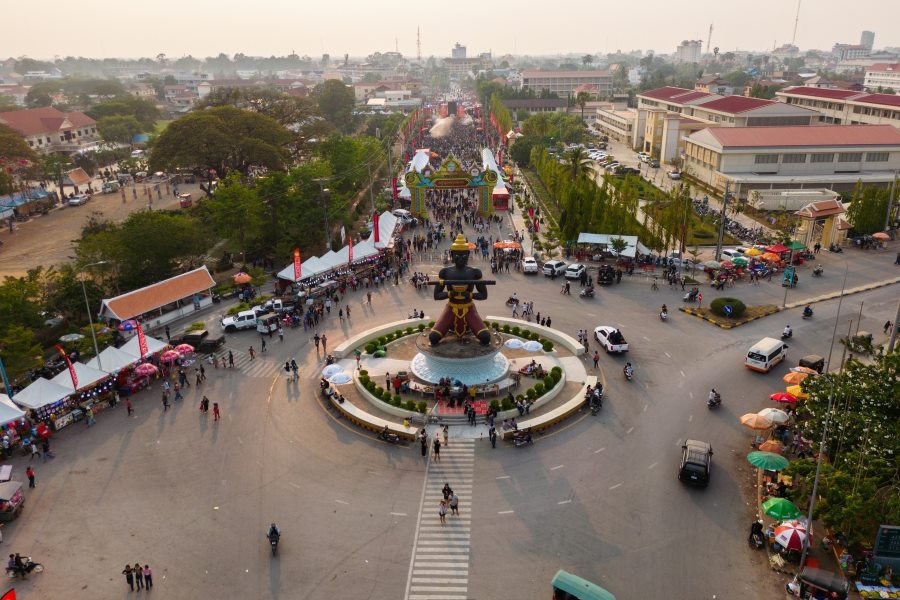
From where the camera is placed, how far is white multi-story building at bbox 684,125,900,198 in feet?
242

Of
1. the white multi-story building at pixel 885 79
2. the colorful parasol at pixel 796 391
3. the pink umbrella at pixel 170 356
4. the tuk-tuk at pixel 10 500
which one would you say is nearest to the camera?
the tuk-tuk at pixel 10 500

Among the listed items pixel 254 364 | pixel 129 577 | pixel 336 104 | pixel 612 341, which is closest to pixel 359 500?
pixel 129 577

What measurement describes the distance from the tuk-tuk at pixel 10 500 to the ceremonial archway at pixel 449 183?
48587 millimetres

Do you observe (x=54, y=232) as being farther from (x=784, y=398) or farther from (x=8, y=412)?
(x=784, y=398)

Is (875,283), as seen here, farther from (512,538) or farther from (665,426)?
(512,538)

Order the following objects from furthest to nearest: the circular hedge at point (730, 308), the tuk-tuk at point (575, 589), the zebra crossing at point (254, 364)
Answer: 1. the circular hedge at point (730, 308)
2. the zebra crossing at point (254, 364)
3. the tuk-tuk at point (575, 589)

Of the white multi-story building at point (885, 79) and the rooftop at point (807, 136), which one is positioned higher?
the white multi-story building at point (885, 79)

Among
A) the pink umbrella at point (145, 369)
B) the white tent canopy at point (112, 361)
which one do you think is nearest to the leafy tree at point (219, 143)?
Answer: the white tent canopy at point (112, 361)

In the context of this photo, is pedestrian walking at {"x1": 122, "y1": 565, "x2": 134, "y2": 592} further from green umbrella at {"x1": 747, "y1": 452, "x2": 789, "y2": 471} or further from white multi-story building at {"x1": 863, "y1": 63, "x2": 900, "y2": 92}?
white multi-story building at {"x1": 863, "y1": 63, "x2": 900, "y2": 92}

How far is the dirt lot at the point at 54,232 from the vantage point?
58875mm

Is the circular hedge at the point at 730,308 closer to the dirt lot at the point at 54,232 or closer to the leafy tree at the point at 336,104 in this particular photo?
the dirt lot at the point at 54,232

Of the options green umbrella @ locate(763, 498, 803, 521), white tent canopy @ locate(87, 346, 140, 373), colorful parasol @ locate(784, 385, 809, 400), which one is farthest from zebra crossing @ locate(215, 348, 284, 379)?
colorful parasol @ locate(784, 385, 809, 400)

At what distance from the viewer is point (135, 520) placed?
24266 millimetres

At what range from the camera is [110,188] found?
296ft
